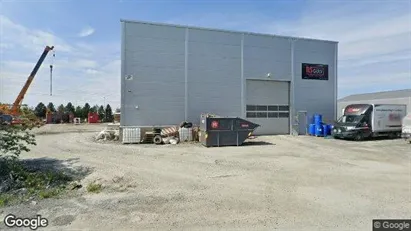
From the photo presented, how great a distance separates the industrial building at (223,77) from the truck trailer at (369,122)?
295 centimetres

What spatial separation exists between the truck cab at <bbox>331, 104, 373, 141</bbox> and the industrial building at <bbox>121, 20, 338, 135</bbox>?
9.51 ft

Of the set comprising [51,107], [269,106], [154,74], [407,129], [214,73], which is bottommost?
[407,129]

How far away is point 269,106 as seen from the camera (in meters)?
20.3

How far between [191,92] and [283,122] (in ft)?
25.0

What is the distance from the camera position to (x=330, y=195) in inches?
247

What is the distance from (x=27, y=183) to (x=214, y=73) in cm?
1355

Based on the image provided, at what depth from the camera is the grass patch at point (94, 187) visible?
6.54 metres

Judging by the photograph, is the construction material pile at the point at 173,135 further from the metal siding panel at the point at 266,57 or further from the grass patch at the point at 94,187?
the grass patch at the point at 94,187

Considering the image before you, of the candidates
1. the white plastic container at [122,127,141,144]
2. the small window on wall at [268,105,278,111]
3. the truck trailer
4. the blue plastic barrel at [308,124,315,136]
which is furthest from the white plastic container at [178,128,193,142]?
the truck trailer

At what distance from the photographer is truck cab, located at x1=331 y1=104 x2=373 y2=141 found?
1773cm

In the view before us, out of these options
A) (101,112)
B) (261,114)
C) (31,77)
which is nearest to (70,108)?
(101,112)

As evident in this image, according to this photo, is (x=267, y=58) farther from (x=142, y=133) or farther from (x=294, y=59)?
(x=142, y=133)

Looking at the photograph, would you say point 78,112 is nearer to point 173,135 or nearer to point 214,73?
point 214,73

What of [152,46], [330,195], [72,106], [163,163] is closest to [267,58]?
[152,46]
